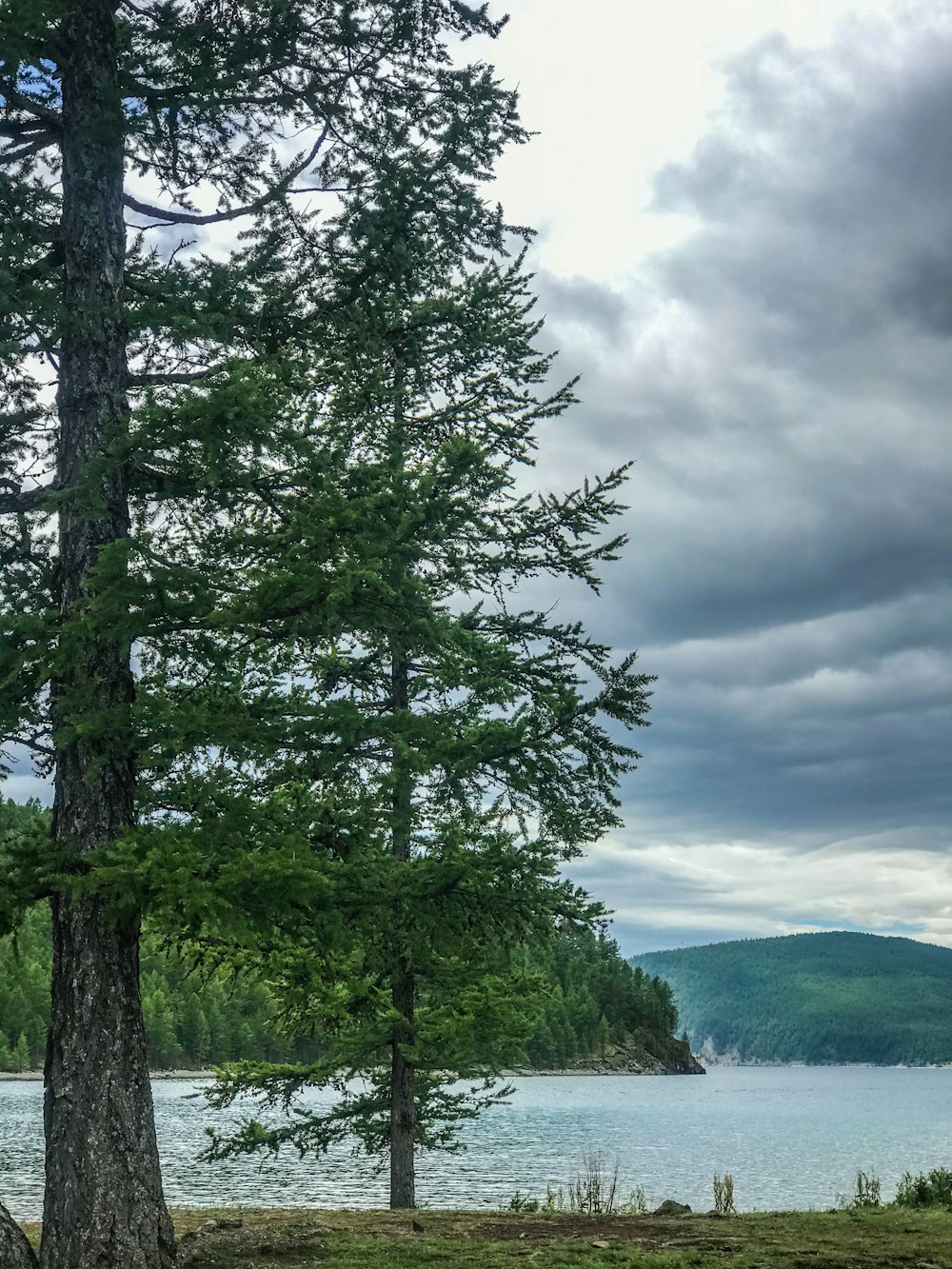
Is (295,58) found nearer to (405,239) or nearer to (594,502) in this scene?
(405,239)

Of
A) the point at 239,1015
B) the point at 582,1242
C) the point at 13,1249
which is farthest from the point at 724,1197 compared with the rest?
the point at 239,1015

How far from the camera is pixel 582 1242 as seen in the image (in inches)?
413

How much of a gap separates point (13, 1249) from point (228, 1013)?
136857 millimetres

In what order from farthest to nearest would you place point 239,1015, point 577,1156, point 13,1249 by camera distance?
point 239,1015 < point 577,1156 < point 13,1249

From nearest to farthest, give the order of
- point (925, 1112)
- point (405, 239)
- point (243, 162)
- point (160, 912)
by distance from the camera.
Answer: point (160, 912) → point (405, 239) → point (243, 162) → point (925, 1112)

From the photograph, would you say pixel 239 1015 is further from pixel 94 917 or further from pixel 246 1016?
pixel 94 917

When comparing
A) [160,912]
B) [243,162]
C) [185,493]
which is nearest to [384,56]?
[243,162]

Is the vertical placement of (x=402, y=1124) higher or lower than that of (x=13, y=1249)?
lower

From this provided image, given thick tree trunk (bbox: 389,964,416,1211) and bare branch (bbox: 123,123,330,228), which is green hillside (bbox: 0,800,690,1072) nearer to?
thick tree trunk (bbox: 389,964,416,1211)

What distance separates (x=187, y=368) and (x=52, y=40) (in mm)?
3073

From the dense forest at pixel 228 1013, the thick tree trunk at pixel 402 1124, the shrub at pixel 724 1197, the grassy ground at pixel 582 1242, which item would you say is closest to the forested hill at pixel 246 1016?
the dense forest at pixel 228 1013

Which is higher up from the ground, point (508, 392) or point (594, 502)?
point (508, 392)

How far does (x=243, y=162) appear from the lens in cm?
1258

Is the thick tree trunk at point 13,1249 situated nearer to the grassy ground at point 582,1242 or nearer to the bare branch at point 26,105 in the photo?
the grassy ground at point 582,1242
